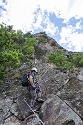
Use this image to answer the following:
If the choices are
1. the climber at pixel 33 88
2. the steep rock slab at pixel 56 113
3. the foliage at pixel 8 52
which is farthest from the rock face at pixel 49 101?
the foliage at pixel 8 52

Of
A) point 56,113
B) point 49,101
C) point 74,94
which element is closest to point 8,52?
point 49,101

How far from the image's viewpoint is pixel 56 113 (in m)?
16.4

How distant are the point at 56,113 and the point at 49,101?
1.36 metres

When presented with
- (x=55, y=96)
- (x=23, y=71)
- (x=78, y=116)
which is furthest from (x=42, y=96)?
(x=23, y=71)

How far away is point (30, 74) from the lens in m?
17.2

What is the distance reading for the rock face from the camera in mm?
16125

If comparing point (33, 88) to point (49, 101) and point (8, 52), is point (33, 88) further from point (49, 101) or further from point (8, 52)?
point (8, 52)

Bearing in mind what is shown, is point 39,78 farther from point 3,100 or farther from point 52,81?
point 3,100

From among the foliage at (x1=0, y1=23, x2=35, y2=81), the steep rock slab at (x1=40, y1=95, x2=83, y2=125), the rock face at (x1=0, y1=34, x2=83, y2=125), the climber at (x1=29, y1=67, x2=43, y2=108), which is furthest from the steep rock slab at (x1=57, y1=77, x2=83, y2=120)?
the foliage at (x1=0, y1=23, x2=35, y2=81)

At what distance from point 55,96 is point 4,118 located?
422 cm

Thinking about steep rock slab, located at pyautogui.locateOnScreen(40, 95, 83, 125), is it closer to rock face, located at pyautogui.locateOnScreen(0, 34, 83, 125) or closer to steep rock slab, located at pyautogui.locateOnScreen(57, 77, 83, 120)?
rock face, located at pyautogui.locateOnScreen(0, 34, 83, 125)

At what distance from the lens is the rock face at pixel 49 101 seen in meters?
16.1

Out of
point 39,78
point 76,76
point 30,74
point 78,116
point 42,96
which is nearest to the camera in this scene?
point 78,116

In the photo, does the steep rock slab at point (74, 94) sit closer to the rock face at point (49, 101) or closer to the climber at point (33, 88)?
the rock face at point (49, 101)
